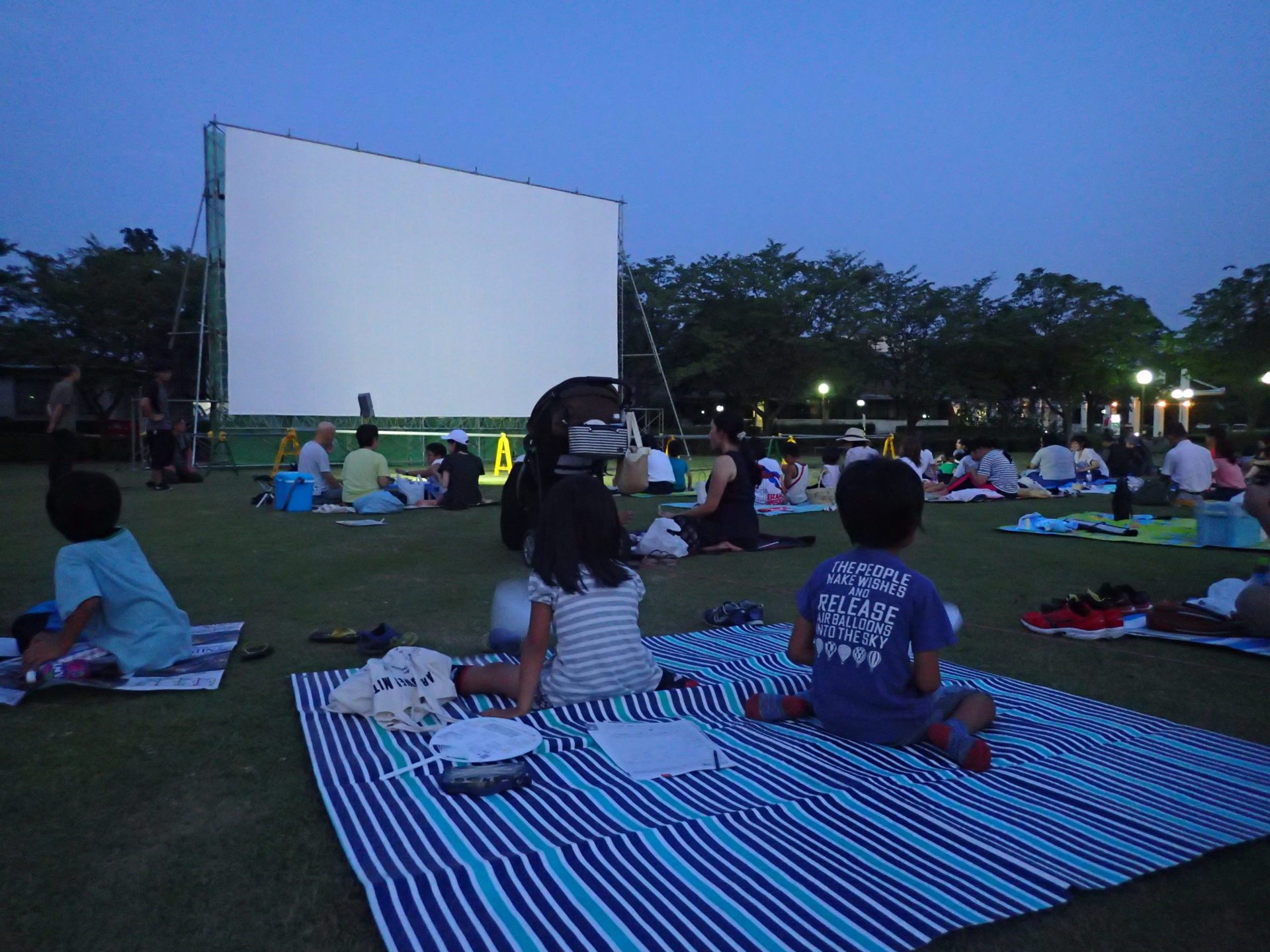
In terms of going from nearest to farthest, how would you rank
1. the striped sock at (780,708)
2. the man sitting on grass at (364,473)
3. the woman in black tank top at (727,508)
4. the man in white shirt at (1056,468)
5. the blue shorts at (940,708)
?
the blue shorts at (940,708), the striped sock at (780,708), the woman in black tank top at (727,508), the man sitting on grass at (364,473), the man in white shirt at (1056,468)

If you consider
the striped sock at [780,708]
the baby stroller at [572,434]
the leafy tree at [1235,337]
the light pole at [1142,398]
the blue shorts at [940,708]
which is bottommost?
the striped sock at [780,708]

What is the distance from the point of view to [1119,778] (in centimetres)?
267

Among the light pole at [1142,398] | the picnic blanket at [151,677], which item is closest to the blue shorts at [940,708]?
the picnic blanket at [151,677]

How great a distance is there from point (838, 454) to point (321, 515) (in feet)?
26.5

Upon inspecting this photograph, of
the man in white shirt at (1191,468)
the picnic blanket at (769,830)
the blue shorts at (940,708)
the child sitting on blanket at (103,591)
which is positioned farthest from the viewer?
the man in white shirt at (1191,468)

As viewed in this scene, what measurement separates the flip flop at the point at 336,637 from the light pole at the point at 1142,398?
2126 centimetres

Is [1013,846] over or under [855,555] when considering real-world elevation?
under

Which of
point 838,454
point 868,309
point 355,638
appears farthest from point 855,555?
point 868,309

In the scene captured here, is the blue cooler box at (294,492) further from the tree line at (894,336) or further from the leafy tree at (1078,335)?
the leafy tree at (1078,335)

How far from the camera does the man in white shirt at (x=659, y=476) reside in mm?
12367

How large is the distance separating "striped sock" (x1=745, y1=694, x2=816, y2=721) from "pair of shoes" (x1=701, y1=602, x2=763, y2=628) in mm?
1642

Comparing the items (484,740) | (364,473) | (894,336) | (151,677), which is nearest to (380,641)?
(151,677)

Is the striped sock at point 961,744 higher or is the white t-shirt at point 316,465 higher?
the white t-shirt at point 316,465

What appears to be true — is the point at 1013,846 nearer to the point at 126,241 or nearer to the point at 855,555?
the point at 855,555
